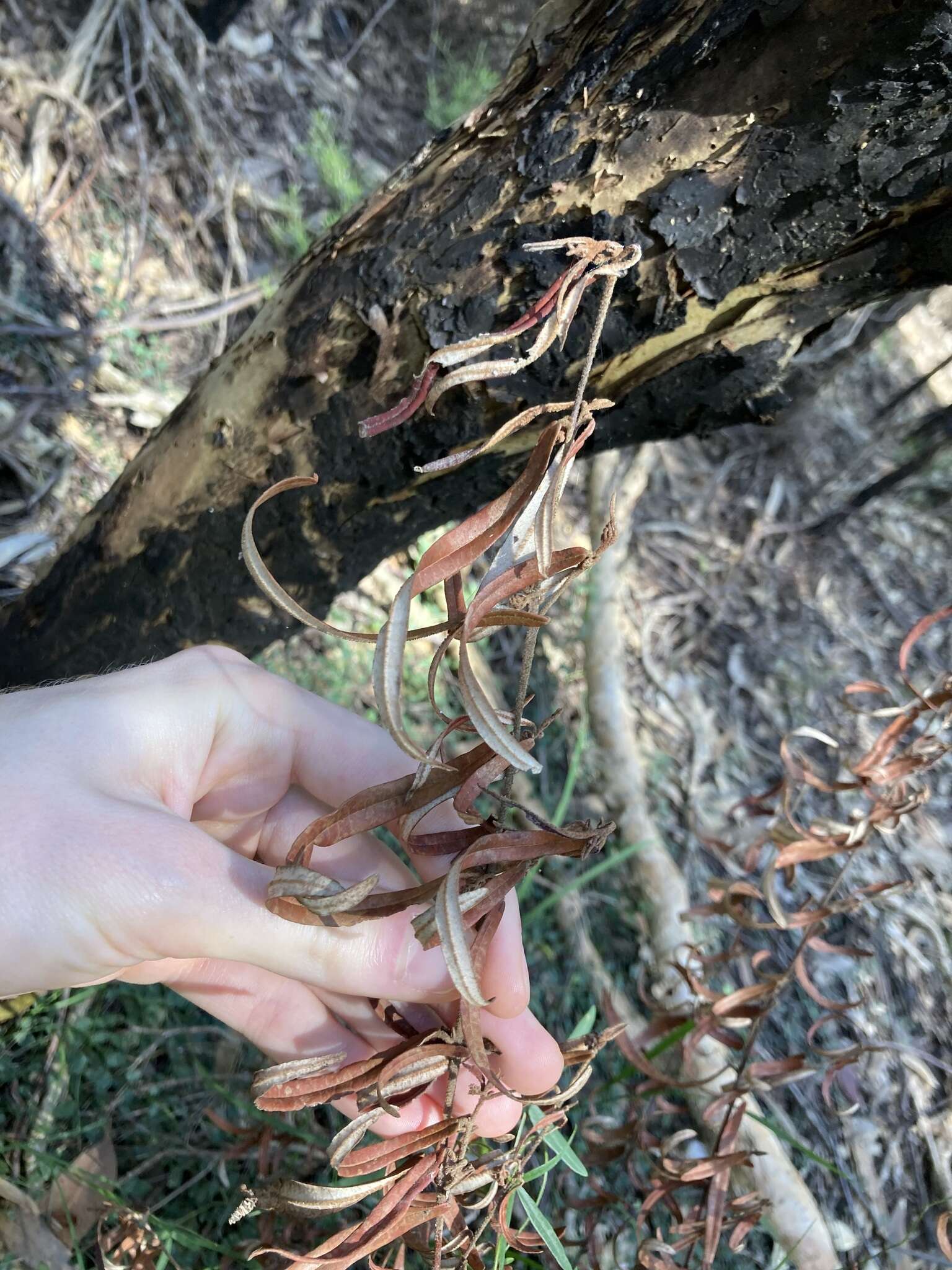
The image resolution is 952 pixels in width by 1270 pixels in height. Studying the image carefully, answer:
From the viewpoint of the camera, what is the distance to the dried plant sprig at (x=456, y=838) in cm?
59

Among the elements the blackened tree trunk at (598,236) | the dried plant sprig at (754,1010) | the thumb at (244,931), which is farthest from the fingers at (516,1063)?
the blackened tree trunk at (598,236)

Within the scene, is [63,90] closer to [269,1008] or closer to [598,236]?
[598,236]

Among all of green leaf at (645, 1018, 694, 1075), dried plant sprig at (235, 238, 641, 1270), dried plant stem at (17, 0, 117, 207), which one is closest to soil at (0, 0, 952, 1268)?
dried plant stem at (17, 0, 117, 207)

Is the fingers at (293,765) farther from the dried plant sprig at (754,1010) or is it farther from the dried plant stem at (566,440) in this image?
the dried plant sprig at (754,1010)

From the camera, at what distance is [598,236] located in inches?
35.2

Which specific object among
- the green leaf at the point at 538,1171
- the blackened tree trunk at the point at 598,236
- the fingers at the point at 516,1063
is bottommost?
the green leaf at the point at 538,1171

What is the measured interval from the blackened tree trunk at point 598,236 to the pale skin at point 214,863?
1.13ft

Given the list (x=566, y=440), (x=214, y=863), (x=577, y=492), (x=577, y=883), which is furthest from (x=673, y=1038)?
(x=577, y=492)

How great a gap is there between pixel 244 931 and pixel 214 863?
0.08 m

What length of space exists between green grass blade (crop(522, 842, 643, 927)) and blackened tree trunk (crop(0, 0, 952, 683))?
0.97m

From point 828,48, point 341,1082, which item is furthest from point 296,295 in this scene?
point 341,1082

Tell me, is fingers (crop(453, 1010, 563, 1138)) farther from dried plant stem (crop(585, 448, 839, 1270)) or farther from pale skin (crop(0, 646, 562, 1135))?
dried plant stem (crop(585, 448, 839, 1270))

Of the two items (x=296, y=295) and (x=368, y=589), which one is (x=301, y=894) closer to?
(x=296, y=295)

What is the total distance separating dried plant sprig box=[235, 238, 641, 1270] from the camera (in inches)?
23.3
